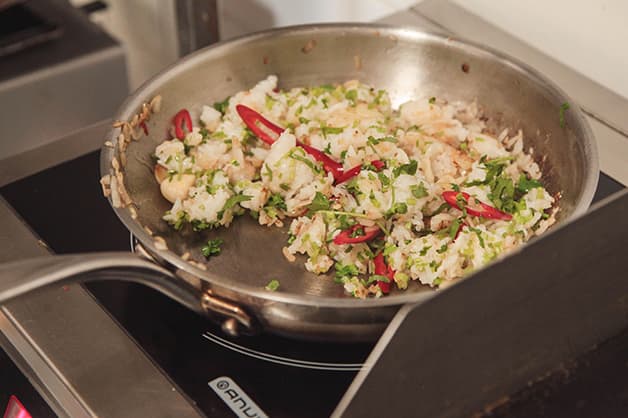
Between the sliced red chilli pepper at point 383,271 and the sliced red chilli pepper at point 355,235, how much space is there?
0.08 feet

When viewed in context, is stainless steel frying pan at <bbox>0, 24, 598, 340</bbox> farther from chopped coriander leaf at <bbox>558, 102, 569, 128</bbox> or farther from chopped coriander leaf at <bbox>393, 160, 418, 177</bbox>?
chopped coriander leaf at <bbox>393, 160, 418, 177</bbox>

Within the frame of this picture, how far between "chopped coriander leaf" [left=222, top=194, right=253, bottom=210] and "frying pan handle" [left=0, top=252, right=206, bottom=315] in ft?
0.66

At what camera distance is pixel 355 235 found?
896 mm

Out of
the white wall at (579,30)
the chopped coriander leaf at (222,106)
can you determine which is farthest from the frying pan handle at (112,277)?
the white wall at (579,30)

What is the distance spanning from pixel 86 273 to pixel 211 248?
230 mm

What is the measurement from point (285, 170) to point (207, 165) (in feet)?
0.34

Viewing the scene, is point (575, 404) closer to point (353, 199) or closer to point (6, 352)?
point (353, 199)

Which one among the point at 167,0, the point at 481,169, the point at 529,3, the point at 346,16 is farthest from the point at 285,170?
the point at 167,0

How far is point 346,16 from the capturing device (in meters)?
1.48

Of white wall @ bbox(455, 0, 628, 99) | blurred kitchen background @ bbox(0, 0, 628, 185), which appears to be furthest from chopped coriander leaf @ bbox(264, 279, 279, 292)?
white wall @ bbox(455, 0, 628, 99)

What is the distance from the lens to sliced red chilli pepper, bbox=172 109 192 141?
40.6 inches

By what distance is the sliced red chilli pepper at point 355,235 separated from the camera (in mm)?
890

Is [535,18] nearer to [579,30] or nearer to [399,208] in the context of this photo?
[579,30]

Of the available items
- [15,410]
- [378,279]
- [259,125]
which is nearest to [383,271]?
[378,279]
